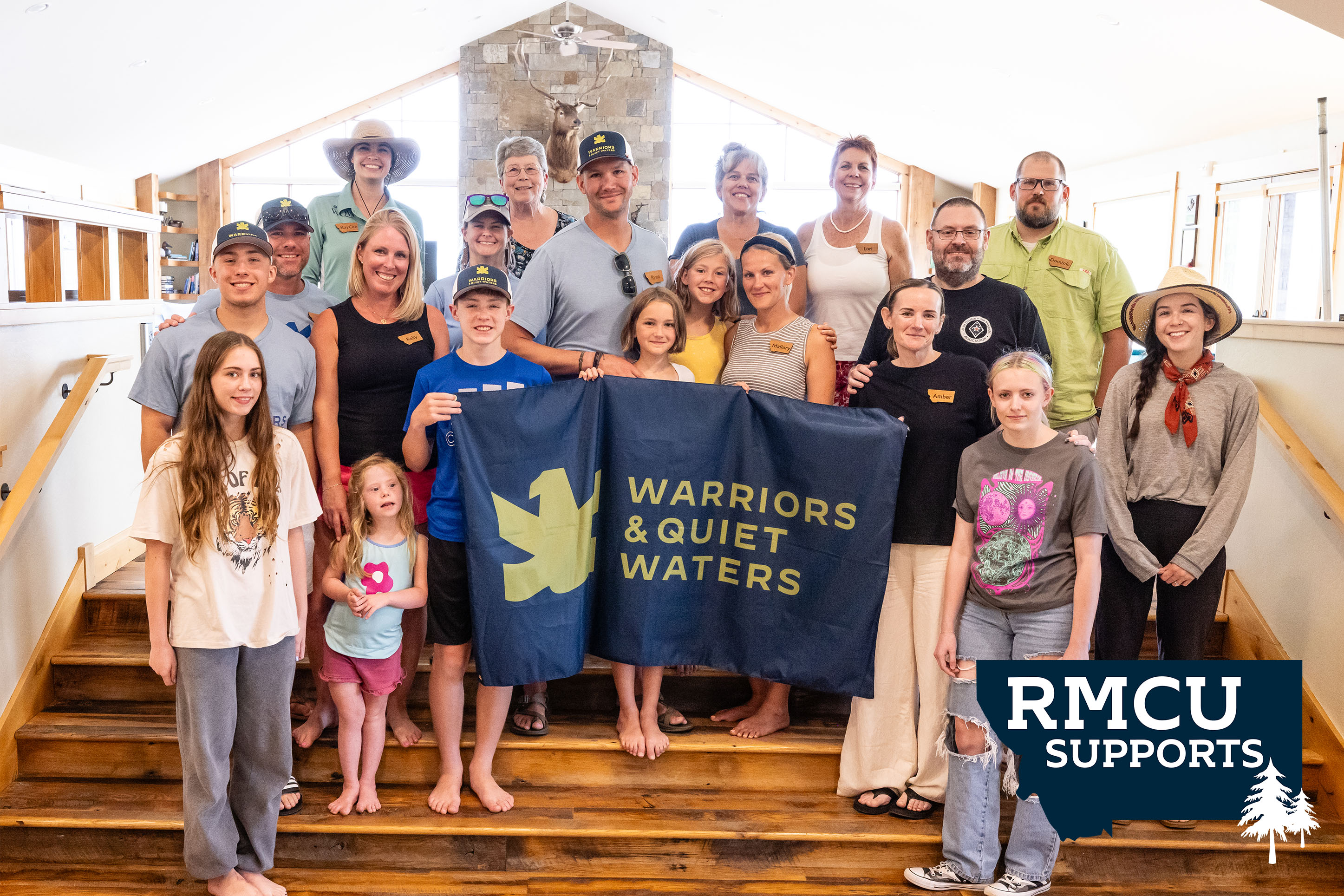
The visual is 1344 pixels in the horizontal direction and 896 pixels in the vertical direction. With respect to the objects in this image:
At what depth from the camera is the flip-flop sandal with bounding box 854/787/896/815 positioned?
115 inches

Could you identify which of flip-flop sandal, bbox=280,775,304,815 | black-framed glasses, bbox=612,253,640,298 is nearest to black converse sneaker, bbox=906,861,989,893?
flip-flop sandal, bbox=280,775,304,815

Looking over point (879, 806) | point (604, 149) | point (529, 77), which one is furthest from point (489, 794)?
point (529, 77)

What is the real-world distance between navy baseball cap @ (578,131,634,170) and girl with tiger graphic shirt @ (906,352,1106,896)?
1320 mm

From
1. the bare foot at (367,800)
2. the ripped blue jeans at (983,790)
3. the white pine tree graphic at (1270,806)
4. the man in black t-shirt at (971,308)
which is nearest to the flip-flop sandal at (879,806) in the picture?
the ripped blue jeans at (983,790)

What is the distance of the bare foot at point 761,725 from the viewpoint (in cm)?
314

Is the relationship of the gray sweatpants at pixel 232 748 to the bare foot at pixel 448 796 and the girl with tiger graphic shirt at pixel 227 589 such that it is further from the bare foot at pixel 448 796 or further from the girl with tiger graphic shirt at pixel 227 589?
the bare foot at pixel 448 796

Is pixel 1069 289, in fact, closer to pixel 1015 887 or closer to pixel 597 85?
pixel 1015 887

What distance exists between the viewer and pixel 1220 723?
263cm

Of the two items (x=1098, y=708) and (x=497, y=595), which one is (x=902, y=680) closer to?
(x=1098, y=708)

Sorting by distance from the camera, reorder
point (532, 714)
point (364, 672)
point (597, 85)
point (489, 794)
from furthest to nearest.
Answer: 1. point (597, 85)
2. point (532, 714)
3. point (489, 794)
4. point (364, 672)

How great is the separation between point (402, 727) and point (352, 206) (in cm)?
186

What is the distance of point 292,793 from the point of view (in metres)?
2.84

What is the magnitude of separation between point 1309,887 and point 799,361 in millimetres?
2171

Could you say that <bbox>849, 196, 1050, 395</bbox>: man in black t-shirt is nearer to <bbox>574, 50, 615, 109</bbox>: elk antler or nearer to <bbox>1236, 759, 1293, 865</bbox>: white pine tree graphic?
<bbox>1236, 759, 1293, 865</bbox>: white pine tree graphic
